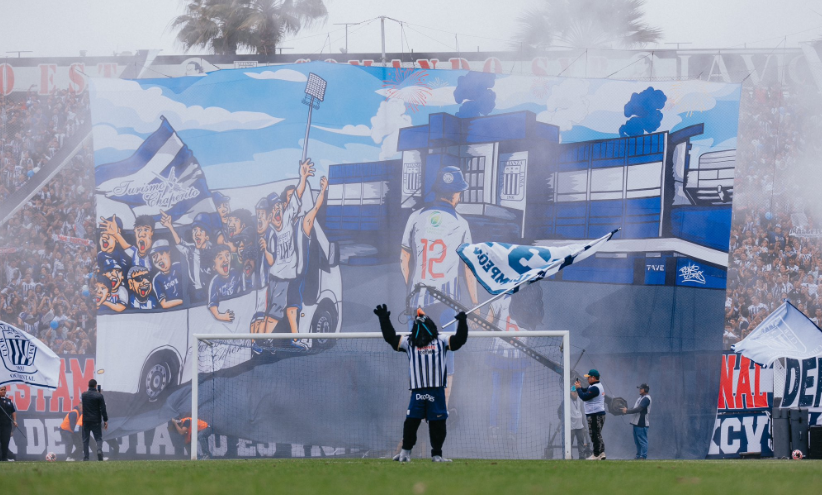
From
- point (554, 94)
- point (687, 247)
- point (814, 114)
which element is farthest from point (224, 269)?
point (814, 114)

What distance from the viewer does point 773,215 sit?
62.4ft

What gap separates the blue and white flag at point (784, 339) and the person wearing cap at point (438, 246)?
6.00m

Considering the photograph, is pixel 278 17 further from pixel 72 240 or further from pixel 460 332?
pixel 460 332

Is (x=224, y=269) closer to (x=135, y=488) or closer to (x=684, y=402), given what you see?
(x=684, y=402)

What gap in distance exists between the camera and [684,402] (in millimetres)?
16688

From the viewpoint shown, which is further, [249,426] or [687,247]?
[687,247]

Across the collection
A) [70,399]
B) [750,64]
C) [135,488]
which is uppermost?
[750,64]

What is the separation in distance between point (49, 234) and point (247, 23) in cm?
772

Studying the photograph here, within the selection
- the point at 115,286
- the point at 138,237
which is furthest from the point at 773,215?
the point at 115,286

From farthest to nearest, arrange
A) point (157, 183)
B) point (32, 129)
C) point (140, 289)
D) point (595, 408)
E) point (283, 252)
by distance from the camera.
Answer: point (32, 129), point (157, 183), point (140, 289), point (283, 252), point (595, 408)

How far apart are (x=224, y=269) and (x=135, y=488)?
12782 millimetres

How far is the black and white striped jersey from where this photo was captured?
894 cm

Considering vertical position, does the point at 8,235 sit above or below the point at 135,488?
above

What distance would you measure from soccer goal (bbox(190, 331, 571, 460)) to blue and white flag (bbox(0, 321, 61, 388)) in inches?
102
